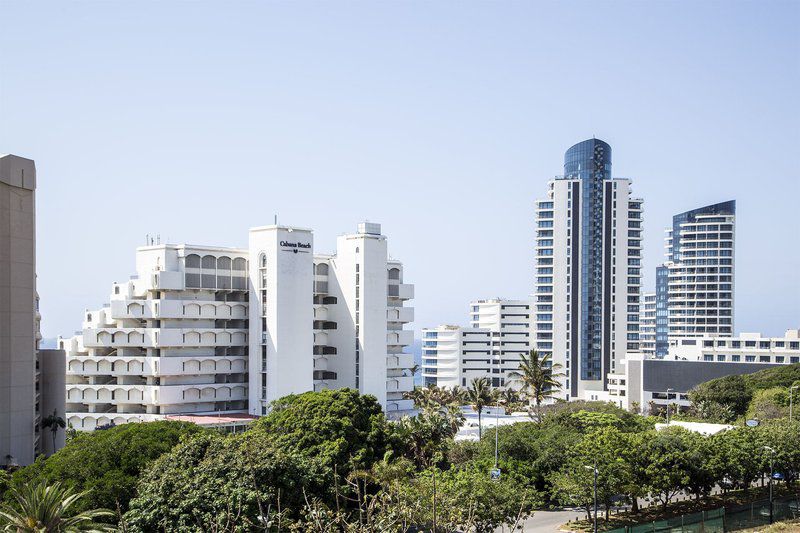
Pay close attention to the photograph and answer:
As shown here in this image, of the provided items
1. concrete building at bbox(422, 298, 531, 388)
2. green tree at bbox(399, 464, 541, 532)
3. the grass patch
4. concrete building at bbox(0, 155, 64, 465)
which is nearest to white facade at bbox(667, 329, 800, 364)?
concrete building at bbox(422, 298, 531, 388)

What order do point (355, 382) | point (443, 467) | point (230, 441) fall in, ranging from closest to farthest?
1. point (230, 441)
2. point (443, 467)
3. point (355, 382)

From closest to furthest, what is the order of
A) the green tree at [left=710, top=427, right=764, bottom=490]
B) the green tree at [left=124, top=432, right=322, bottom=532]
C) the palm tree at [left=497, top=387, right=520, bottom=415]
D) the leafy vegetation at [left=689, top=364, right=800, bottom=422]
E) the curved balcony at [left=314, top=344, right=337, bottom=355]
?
the green tree at [left=124, top=432, right=322, bottom=532]
the green tree at [left=710, top=427, right=764, bottom=490]
the leafy vegetation at [left=689, top=364, right=800, bottom=422]
the curved balcony at [left=314, top=344, right=337, bottom=355]
the palm tree at [left=497, top=387, right=520, bottom=415]

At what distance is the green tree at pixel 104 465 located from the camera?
39625mm

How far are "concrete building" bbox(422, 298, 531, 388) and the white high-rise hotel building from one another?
62.4m

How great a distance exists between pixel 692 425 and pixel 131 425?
158ft

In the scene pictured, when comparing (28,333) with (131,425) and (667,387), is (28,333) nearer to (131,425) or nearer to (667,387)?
(131,425)

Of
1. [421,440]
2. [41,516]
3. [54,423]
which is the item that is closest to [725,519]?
[421,440]

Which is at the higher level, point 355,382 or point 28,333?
point 28,333

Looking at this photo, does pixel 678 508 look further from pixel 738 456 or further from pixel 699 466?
pixel 738 456

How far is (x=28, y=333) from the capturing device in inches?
2128

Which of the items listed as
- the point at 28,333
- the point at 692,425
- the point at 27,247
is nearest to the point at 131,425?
the point at 28,333

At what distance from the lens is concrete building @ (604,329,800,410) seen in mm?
117062

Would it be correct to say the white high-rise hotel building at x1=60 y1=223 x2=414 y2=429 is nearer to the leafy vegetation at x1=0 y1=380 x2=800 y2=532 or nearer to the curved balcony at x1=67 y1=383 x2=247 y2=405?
the curved balcony at x1=67 y1=383 x2=247 y2=405

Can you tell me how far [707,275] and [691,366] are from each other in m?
62.2
